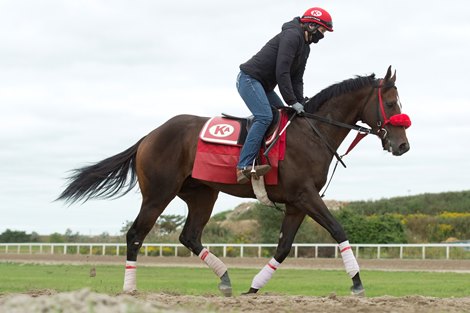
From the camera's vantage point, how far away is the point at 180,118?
1203 cm

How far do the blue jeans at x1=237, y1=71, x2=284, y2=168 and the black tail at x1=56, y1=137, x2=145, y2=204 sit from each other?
212cm

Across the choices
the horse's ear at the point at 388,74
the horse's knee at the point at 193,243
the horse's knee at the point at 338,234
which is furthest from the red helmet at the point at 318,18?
the horse's knee at the point at 193,243

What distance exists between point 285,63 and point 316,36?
26.0 inches

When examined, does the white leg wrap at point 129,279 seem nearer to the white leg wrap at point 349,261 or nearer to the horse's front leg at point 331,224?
the horse's front leg at point 331,224

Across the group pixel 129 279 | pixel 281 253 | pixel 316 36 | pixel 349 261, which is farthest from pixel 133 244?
pixel 316 36

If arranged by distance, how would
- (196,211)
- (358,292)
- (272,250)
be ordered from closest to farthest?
(358,292) < (196,211) < (272,250)

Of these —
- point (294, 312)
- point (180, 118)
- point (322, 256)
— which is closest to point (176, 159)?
point (180, 118)

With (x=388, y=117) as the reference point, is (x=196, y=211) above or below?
below

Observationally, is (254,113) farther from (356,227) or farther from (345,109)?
(356,227)

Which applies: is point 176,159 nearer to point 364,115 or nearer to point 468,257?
point 364,115

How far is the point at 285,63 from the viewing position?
11.0m

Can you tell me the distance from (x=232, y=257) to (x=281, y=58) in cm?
2587

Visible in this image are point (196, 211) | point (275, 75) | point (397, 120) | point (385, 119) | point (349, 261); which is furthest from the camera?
point (196, 211)

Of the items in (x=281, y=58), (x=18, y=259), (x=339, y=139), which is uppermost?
(x=281, y=58)
